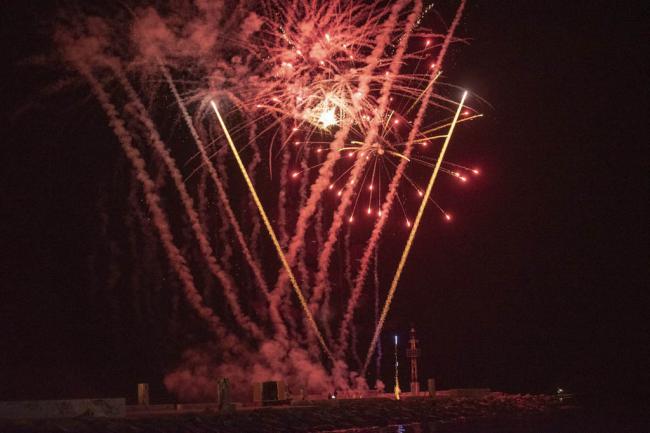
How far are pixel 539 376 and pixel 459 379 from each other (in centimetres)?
475

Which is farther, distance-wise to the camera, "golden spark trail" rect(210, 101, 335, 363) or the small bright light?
"golden spark trail" rect(210, 101, 335, 363)

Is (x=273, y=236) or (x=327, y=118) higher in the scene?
(x=327, y=118)

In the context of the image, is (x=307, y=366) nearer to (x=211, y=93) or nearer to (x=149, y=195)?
(x=149, y=195)

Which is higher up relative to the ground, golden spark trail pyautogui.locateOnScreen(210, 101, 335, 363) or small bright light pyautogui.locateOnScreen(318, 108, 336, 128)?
small bright light pyautogui.locateOnScreen(318, 108, 336, 128)

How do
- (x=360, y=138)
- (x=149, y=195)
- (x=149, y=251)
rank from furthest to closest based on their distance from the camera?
(x=149, y=251) → (x=149, y=195) → (x=360, y=138)

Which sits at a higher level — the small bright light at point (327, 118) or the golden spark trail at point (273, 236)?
the small bright light at point (327, 118)

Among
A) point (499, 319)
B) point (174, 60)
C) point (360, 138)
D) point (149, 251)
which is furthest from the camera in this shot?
point (499, 319)

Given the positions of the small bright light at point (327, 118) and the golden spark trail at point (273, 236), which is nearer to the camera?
the small bright light at point (327, 118)

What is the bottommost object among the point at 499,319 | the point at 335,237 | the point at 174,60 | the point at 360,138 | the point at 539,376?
the point at 539,376

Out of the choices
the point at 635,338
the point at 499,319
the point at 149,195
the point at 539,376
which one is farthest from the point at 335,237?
the point at 635,338

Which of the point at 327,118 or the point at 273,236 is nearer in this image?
the point at 327,118

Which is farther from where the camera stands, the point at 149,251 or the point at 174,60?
the point at 149,251

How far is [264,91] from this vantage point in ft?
62.5

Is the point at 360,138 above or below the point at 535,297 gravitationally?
above
